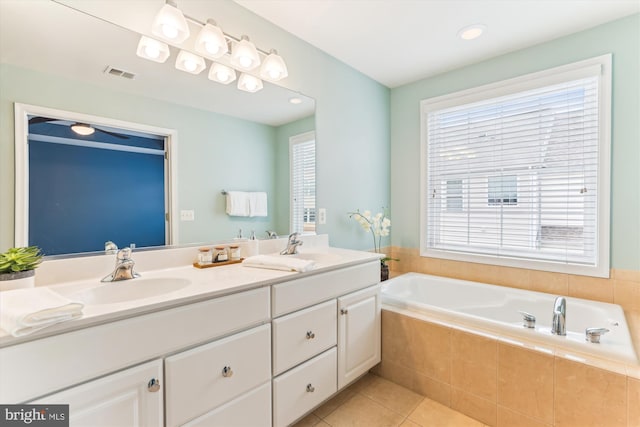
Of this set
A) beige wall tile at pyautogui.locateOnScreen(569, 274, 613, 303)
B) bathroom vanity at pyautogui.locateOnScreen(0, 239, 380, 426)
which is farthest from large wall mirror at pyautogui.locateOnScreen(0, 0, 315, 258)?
beige wall tile at pyautogui.locateOnScreen(569, 274, 613, 303)

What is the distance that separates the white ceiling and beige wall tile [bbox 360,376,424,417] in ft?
7.93

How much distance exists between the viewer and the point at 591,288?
2.01 m

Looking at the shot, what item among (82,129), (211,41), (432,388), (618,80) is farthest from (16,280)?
(618,80)

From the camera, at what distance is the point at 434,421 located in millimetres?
1618

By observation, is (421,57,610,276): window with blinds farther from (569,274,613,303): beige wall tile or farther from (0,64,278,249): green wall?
(0,64,278,249): green wall

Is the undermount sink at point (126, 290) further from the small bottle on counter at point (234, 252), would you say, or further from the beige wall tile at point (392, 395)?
the beige wall tile at point (392, 395)

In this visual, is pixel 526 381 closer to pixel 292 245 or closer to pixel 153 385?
pixel 292 245

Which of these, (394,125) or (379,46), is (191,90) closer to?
(379,46)

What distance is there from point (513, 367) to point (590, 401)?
30 centimetres

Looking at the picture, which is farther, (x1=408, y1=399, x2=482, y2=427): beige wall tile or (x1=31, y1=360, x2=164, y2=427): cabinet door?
(x1=408, y1=399, x2=482, y2=427): beige wall tile

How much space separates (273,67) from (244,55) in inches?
8.2

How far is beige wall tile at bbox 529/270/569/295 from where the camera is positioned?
2109 mm

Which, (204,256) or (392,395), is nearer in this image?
(204,256)

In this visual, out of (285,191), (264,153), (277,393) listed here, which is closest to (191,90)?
(264,153)
